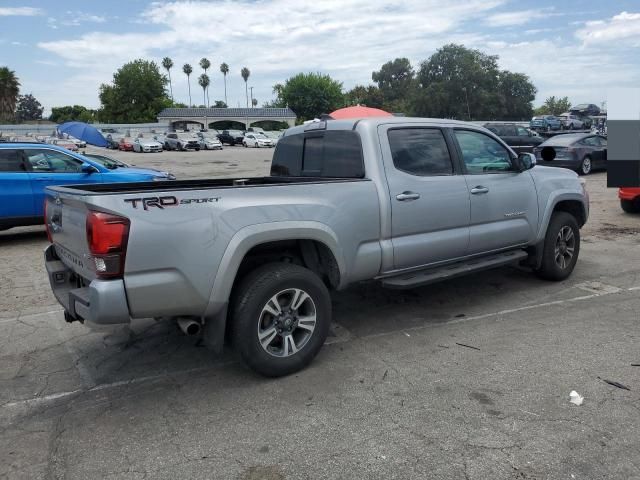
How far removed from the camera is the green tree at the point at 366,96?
368 feet

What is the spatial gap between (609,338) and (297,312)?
8.81 ft

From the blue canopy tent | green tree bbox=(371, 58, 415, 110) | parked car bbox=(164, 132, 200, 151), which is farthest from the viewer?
green tree bbox=(371, 58, 415, 110)

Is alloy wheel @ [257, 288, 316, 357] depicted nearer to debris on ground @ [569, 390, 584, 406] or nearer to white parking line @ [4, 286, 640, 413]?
white parking line @ [4, 286, 640, 413]

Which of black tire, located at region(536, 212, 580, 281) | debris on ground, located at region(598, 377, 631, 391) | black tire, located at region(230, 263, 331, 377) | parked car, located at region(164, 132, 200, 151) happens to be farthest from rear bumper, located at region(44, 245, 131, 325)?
parked car, located at region(164, 132, 200, 151)

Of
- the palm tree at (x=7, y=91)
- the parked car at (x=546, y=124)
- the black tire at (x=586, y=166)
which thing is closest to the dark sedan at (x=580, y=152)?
the black tire at (x=586, y=166)

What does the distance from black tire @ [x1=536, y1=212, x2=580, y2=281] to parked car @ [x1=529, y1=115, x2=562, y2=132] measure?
3787 centimetres

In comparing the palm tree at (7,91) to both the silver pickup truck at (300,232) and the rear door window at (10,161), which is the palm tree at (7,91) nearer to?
the rear door window at (10,161)

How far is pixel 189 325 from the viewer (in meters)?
3.54

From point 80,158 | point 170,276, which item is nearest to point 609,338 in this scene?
point 170,276

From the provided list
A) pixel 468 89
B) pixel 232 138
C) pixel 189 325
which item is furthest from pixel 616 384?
pixel 468 89

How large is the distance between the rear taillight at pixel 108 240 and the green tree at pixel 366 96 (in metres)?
110

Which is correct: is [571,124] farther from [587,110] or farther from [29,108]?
[29,108]

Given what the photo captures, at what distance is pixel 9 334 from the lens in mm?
4941

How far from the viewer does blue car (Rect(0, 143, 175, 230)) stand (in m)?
8.79
